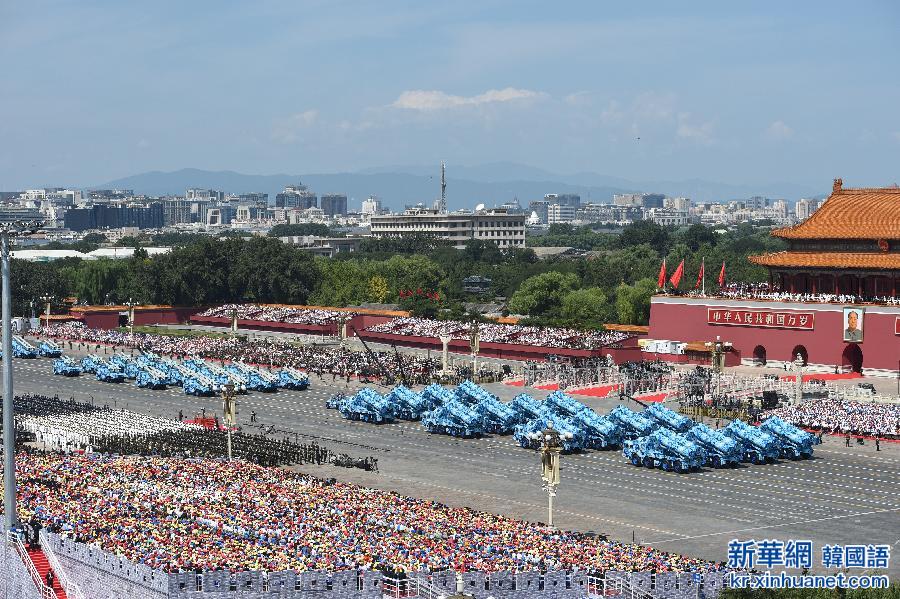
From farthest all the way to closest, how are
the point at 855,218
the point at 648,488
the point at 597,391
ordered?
1. the point at 855,218
2. the point at 597,391
3. the point at 648,488

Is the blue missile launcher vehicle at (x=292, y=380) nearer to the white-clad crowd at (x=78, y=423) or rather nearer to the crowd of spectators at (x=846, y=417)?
the white-clad crowd at (x=78, y=423)

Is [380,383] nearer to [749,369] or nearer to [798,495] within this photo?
[749,369]

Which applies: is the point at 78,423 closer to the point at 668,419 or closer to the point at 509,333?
the point at 668,419

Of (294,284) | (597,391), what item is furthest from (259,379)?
(294,284)

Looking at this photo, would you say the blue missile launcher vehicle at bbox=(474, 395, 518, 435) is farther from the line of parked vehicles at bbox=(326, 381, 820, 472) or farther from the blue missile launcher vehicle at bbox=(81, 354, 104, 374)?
the blue missile launcher vehicle at bbox=(81, 354, 104, 374)

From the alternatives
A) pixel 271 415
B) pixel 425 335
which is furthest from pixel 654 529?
pixel 425 335

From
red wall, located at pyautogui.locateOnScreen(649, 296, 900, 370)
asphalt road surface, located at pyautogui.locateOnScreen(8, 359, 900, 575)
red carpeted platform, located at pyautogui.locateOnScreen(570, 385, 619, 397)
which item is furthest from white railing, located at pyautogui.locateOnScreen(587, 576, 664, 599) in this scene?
red wall, located at pyautogui.locateOnScreen(649, 296, 900, 370)
